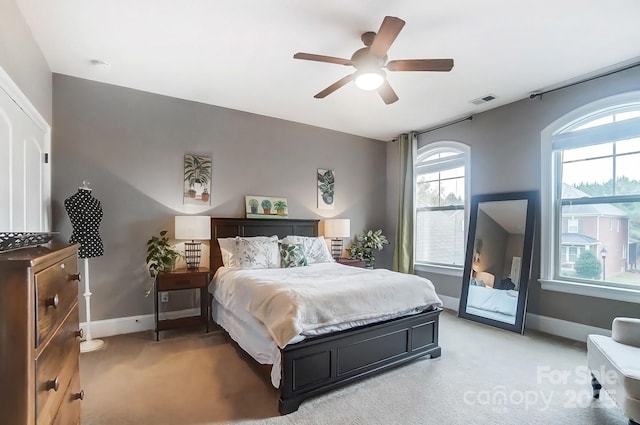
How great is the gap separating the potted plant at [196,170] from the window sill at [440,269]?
363 centimetres

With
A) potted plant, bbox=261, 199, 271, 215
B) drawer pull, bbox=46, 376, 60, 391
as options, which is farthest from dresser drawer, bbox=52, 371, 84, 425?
potted plant, bbox=261, 199, 271, 215

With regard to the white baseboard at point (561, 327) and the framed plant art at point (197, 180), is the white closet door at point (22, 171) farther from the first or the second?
the white baseboard at point (561, 327)

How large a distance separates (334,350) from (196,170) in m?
2.91

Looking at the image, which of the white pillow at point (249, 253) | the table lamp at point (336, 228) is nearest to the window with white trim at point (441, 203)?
the table lamp at point (336, 228)

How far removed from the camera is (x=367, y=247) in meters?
5.33

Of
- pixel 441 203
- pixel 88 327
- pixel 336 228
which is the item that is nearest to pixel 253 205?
pixel 336 228

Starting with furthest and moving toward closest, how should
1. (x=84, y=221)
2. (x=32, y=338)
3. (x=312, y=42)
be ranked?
(x=84, y=221), (x=312, y=42), (x=32, y=338)

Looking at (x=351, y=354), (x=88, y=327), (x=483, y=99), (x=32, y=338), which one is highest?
(x=483, y=99)

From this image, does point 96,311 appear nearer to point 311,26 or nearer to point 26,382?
point 26,382

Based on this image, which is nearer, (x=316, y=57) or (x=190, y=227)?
(x=316, y=57)

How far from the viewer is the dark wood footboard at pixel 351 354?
2256 mm

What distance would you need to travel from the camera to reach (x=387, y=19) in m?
2.03

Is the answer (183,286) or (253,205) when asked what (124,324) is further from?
(253,205)

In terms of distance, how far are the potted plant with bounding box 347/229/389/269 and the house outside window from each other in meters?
2.33
